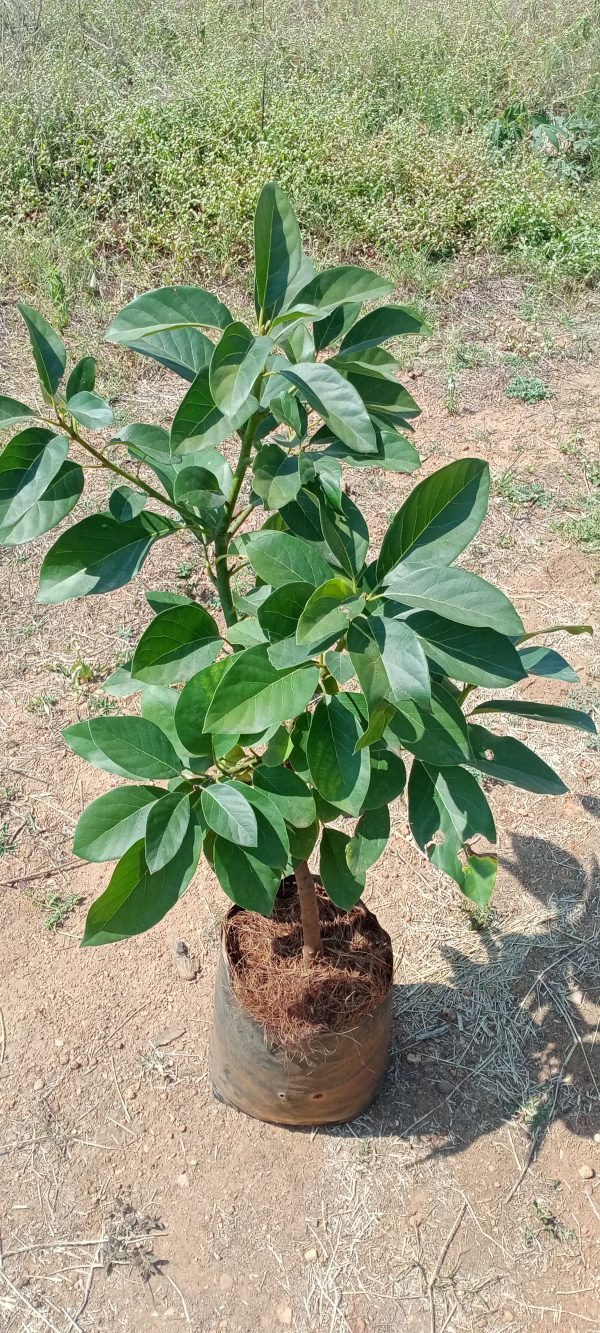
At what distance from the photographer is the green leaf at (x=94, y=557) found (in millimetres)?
1229

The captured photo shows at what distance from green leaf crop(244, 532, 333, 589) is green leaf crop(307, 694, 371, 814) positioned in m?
0.14

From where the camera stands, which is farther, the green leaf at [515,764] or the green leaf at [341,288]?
the green leaf at [515,764]

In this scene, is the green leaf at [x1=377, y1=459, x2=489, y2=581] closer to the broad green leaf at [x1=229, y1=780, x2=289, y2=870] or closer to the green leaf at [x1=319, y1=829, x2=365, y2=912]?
the broad green leaf at [x1=229, y1=780, x2=289, y2=870]

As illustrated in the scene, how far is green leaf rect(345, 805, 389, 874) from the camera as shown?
1370 mm

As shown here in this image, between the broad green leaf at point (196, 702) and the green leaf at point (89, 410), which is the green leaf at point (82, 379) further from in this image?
the broad green leaf at point (196, 702)

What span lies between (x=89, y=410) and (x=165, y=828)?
1.54ft

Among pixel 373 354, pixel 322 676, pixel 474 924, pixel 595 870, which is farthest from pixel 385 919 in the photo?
pixel 373 354

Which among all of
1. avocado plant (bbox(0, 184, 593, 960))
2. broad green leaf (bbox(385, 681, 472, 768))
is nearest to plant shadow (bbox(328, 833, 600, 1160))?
avocado plant (bbox(0, 184, 593, 960))

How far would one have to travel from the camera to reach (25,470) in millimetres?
1103

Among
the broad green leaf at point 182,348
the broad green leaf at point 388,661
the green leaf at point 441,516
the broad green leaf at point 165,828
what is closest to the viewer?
the broad green leaf at point 388,661

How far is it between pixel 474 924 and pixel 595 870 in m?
0.37

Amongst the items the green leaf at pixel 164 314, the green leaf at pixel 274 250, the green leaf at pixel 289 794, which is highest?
the green leaf at pixel 274 250

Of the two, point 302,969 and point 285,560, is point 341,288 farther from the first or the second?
point 302,969

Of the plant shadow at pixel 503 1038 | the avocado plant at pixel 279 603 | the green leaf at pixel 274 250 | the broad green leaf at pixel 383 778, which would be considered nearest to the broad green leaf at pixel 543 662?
the avocado plant at pixel 279 603
